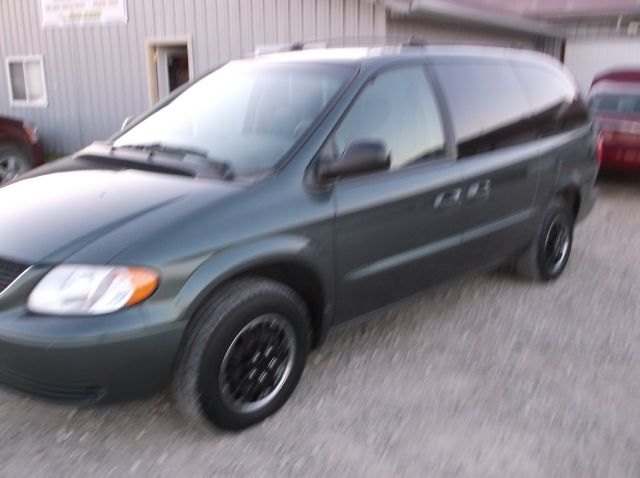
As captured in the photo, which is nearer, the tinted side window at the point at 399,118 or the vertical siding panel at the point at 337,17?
the tinted side window at the point at 399,118

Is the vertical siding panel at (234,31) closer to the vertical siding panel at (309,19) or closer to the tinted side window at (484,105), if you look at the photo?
the vertical siding panel at (309,19)

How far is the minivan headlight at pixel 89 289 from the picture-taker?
2512 millimetres

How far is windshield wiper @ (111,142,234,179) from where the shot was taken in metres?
3.17

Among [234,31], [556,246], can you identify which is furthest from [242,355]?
[234,31]

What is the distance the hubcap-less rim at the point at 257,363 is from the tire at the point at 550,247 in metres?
2.56

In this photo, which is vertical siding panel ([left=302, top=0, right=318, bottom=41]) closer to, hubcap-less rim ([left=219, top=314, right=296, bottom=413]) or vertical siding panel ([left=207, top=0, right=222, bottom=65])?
vertical siding panel ([left=207, top=0, right=222, bottom=65])

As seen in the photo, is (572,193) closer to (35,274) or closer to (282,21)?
(35,274)

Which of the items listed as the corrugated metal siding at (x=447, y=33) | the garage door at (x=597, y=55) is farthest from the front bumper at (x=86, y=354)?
the garage door at (x=597, y=55)

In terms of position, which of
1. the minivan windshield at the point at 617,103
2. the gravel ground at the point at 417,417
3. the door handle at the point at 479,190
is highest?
the door handle at the point at 479,190

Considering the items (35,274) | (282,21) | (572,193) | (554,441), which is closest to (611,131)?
(572,193)

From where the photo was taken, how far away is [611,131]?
8781mm

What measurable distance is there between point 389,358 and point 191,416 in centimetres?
141

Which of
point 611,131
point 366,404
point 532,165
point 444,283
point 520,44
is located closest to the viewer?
point 366,404

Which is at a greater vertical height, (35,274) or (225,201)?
(225,201)
